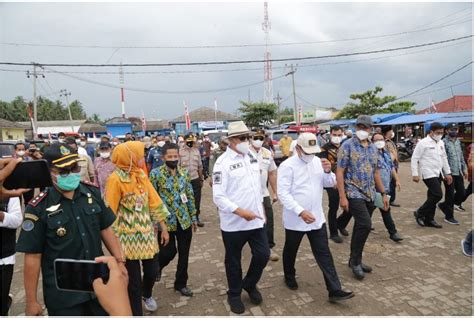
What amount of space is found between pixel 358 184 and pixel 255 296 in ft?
5.99

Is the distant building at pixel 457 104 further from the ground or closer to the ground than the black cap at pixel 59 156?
further from the ground

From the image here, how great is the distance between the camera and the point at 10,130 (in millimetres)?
36125

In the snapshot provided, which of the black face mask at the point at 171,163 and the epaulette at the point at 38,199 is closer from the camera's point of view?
the epaulette at the point at 38,199

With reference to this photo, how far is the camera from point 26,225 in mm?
2141

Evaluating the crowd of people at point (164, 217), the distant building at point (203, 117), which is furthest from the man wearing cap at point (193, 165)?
the distant building at point (203, 117)

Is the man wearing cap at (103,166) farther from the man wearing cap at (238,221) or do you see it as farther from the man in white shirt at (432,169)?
the man in white shirt at (432,169)

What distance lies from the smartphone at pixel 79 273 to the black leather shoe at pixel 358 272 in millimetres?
3446

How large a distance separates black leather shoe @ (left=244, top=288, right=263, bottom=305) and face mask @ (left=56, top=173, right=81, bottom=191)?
215 centimetres

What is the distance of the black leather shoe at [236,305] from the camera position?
11.1ft

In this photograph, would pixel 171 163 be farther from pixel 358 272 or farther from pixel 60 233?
pixel 358 272

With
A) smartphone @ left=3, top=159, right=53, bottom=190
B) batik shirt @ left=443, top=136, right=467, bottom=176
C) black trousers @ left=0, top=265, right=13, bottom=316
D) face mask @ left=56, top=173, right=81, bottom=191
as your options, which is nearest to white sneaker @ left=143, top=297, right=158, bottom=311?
black trousers @ left=0, top=265, right=13, bottom=316

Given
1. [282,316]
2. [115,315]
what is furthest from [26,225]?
[282,316]

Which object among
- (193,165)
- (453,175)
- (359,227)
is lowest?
(359,227)

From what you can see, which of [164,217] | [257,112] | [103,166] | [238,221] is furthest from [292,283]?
[257,112]
